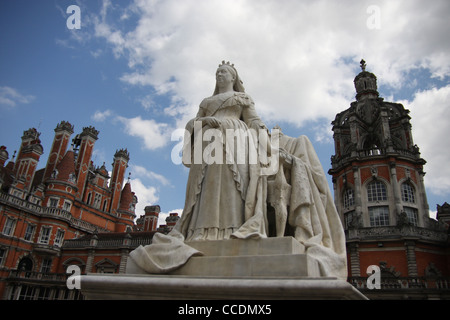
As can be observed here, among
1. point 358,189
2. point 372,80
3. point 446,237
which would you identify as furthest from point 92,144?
point 446,237

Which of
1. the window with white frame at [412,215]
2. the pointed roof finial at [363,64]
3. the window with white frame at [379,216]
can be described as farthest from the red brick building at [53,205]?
the pointed roof finial at [363,64]

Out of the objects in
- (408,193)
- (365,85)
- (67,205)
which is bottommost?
(67,205)

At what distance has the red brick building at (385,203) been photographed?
861 inches

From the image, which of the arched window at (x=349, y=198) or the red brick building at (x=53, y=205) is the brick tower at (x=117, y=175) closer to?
the red brick building at (x=53, y=205)

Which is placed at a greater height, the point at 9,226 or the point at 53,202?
the point at 53,202

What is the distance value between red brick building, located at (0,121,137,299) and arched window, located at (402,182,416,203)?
27.2 m

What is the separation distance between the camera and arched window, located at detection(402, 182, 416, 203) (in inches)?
1033

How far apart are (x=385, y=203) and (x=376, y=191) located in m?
1.21

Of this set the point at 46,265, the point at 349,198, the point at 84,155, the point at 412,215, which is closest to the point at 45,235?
the point at 46,265

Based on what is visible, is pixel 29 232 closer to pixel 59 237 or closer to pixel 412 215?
pixel 59 237

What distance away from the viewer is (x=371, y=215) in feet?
86.0

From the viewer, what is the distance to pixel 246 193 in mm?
3559

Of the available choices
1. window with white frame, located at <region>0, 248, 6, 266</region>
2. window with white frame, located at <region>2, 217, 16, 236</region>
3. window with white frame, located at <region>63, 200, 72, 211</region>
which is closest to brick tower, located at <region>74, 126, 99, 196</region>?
window with white frame, located at <region>63, 200, 72, 211</region>

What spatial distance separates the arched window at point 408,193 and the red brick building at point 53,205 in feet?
89.3
